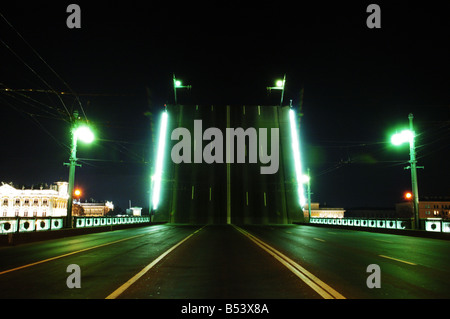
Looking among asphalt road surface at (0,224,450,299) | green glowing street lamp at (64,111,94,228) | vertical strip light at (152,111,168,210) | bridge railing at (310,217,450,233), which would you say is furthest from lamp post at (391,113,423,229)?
vertical strip light at (152,111,168,210)

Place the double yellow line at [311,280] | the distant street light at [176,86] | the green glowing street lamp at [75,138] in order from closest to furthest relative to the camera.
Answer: the double yellow line at [311,280] < the green glowing street lamp at [75,138] < the distant street light at [176,86]

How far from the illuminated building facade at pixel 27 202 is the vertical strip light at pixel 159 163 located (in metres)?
82.6

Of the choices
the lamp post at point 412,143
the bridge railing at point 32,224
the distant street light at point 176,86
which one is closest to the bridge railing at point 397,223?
the lamp post at point 412,143

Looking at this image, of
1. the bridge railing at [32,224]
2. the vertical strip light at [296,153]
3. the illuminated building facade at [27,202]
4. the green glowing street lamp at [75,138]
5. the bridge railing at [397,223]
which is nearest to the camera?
the bridge railing at [32,224]

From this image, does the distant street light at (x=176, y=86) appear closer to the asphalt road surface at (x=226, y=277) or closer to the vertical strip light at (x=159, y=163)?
the vertical strip light at (x=159, y=163)

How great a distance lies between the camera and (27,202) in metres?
113

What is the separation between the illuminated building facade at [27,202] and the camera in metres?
111

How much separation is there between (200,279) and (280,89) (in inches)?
1696

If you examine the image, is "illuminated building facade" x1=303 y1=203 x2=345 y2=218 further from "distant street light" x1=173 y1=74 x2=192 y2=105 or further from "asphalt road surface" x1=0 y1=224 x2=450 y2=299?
"asphalt road surface" x1=0 y1=224 x2=450 y2=299

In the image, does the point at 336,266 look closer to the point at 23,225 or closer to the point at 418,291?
the point at 418,291

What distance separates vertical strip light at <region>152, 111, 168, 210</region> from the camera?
4103cm

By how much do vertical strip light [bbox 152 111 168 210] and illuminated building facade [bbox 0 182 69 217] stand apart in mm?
82567

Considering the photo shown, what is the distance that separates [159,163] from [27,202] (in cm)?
8956

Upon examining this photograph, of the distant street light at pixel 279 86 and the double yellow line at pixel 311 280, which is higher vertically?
the distant street light at pixel 279 86
